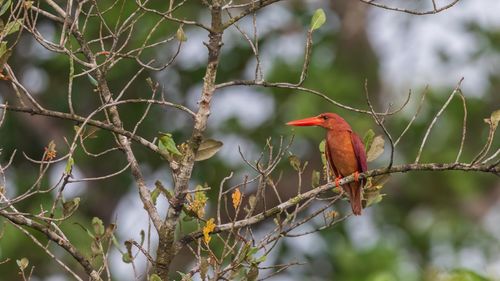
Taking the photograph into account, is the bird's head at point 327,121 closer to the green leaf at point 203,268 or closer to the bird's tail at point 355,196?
the bird's tail at point 355,196

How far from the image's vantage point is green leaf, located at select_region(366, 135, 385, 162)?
488 cm

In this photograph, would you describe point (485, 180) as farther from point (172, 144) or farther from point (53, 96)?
point (172, 144)

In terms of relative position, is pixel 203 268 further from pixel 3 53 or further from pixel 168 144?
pixel 3 53

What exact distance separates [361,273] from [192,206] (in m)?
7.01

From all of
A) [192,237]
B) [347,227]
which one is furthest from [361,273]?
[192,237]

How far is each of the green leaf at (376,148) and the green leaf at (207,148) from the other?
901 millimetres

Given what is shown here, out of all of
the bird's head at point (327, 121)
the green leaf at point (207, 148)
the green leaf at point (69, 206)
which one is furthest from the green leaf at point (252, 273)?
the bird's head at point (327, 121)

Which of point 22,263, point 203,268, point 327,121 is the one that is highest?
point 327,121

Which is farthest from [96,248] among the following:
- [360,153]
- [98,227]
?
[360,153]

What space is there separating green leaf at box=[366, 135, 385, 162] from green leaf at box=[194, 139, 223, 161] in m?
0.90

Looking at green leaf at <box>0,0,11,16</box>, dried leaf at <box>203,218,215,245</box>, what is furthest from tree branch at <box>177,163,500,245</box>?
green leaf at <box>0,0,11,16</box>

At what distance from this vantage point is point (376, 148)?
4898mm

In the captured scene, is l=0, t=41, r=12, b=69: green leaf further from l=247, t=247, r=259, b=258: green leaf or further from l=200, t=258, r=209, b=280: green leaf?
l=247, t=247, r=259, b=258: green leaf

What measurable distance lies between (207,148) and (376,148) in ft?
3.15
